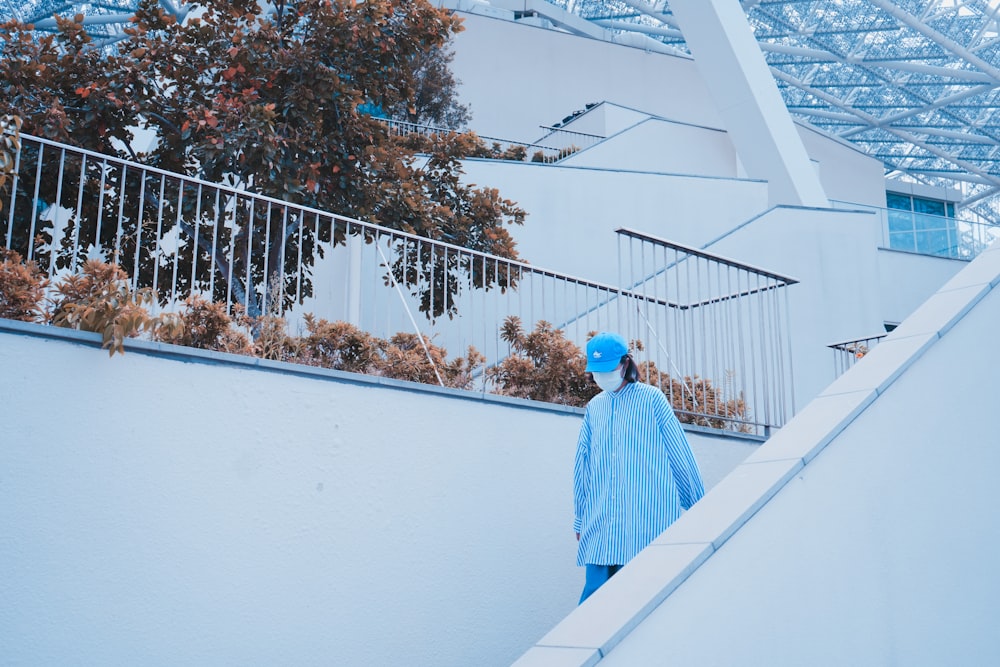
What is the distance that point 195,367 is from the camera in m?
4.67

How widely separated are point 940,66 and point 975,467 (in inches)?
1293

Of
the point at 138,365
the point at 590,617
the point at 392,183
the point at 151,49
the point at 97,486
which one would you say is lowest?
the point at 590,617

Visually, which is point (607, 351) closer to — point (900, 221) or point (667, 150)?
point (900, 221)

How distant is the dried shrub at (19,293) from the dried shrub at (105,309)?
0.10 m

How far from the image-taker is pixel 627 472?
467cm

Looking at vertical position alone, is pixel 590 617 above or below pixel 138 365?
below

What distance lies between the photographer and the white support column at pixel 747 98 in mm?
16688

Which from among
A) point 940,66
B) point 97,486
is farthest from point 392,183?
point 940,66

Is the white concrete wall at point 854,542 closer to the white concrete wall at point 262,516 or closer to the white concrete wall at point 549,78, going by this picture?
the white concrete wall at point 262,516

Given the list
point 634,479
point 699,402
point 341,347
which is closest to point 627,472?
point 634,479

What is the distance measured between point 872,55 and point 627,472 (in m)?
31.9

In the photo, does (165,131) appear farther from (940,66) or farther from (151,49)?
(940,66)

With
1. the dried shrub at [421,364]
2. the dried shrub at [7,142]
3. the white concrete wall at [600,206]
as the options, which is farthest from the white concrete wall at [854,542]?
the white concrete wall at [600,206]

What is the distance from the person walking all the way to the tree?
3345mm
